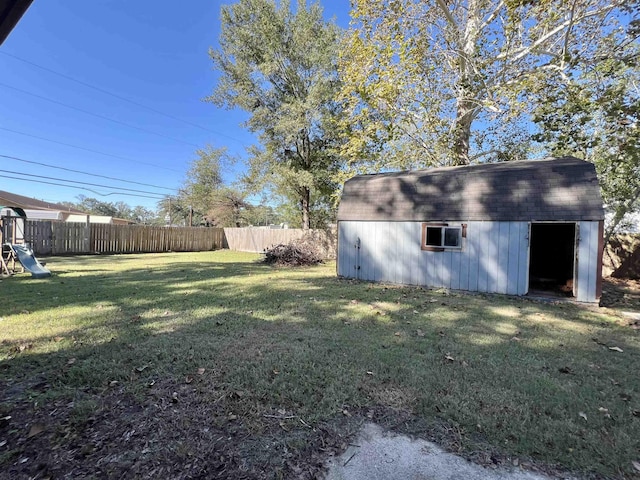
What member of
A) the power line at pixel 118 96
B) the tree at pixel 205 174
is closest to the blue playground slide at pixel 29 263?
the power line at pixel 118 96

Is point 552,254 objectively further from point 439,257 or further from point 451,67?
point 451,67

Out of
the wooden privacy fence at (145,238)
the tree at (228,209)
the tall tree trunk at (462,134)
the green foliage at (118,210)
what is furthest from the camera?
the green foliage at (118,210)

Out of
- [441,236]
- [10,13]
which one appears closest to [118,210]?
[441,236]

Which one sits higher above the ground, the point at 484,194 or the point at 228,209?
the point at 228,209

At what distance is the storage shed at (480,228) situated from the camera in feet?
21.9

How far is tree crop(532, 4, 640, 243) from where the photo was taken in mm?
6215

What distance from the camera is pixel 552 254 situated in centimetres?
990

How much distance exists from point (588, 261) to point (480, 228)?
2.12m

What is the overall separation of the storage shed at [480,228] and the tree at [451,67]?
298cm

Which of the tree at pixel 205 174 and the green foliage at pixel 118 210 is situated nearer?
the tree at pixel 205 174

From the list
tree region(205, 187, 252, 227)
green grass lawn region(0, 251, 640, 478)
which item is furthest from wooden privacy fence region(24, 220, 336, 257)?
green grass lawn region(0, 251, 640, 478)

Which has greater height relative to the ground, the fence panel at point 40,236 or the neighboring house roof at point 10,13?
the neighboring house roof at point 10,13

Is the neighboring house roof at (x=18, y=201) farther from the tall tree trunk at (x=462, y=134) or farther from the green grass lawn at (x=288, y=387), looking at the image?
the tall tree trunk at (x=462, y=134)

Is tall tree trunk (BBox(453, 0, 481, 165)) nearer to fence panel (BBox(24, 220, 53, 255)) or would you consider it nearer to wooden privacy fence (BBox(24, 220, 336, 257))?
wooden privacy fence (BBox(24, 220, 336, 257))
